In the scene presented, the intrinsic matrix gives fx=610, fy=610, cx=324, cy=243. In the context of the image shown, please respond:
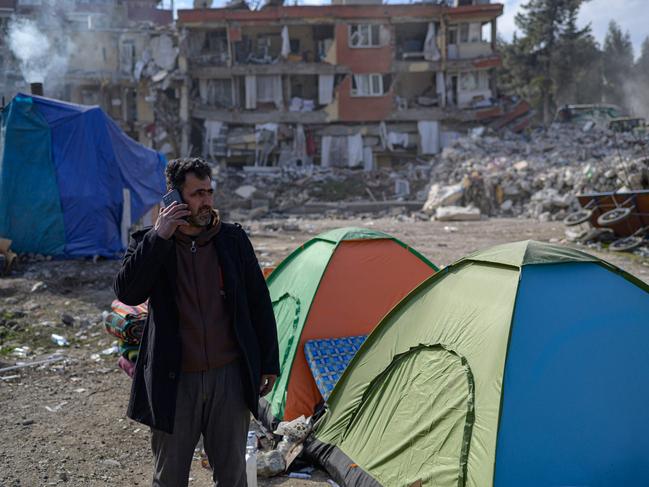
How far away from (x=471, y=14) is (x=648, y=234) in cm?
2109

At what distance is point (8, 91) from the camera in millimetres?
25969

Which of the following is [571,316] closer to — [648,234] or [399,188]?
[648,234]

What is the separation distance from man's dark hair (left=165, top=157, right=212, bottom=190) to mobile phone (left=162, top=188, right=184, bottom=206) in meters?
0.04

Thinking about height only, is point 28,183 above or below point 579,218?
above

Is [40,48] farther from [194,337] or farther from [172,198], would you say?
[194,337]

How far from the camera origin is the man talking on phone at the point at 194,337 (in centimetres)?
235

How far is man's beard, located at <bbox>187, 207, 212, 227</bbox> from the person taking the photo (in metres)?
2.42

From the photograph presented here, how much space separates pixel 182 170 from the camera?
7.95 ft

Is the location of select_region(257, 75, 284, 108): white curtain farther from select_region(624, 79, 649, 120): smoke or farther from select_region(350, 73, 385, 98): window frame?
select_region(624, 79, 649, 120): smoke

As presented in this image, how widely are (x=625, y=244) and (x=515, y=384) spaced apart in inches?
380

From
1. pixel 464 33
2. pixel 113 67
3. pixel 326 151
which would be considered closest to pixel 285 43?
pixel 326 151

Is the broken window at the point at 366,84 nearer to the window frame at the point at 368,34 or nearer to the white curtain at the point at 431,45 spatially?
the window frame at the point at 368,34


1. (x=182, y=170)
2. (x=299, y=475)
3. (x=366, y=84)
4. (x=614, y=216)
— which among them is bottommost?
(x=299, y=475)

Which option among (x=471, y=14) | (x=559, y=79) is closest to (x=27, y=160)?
(x=471, y=14)
